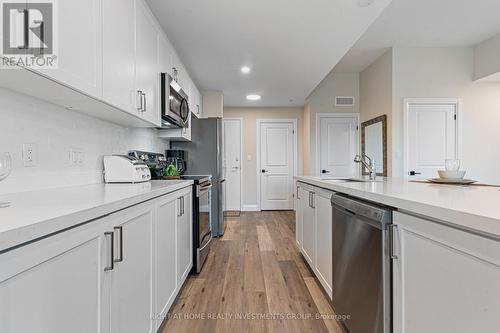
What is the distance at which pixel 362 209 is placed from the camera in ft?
4.25

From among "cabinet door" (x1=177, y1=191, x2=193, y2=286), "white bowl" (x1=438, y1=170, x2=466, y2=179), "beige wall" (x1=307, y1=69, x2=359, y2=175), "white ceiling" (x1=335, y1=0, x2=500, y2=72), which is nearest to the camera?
"white bowl" (x1=438, y1=170, x2=466, y2=179)

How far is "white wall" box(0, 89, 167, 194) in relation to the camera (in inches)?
48.0

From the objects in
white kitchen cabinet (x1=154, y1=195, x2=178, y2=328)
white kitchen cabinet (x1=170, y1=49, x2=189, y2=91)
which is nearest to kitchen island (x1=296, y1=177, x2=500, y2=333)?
white kitchen cabinet (x1=154, y1=195, x2=178, y2=328)

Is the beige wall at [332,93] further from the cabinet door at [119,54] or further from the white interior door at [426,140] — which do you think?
the cabinet door at [119,54]

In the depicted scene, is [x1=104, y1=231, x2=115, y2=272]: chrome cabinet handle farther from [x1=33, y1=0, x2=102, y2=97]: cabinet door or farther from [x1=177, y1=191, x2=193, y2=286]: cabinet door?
[x1=177, y1=191, x2=193, y2=286]: cabinet door

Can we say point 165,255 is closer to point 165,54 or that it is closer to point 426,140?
point 165,54

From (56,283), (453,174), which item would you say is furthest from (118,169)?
(453,174)

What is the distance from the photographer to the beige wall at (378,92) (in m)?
4.20

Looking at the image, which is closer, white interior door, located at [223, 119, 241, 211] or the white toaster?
the white toaster

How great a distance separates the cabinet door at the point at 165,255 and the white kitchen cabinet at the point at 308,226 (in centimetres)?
115

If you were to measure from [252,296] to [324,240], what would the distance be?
73 centimetres

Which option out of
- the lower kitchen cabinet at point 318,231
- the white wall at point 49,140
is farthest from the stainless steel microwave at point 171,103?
the lower kitchen cabinet at point 318,231

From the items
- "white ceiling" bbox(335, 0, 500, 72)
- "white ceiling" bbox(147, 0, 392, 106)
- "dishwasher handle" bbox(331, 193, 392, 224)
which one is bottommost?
"dishwasher handle" bbox(331, 193, 392, 224)

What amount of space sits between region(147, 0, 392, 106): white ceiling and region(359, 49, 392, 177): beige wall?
1185 mm
